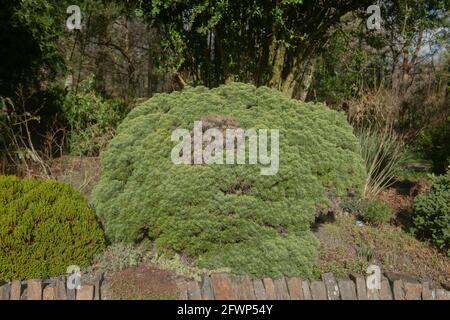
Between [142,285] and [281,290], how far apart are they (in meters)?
1.17

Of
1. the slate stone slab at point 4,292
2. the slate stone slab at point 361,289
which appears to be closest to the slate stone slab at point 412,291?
the slate stone slab at point 361,289

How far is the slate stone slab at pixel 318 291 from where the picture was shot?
325cm

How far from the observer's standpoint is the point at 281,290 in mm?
3236

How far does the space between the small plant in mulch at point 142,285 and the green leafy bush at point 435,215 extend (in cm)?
328

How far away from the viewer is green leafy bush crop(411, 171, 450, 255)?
15.8 ft

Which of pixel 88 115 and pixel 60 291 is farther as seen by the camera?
pixel 88 115

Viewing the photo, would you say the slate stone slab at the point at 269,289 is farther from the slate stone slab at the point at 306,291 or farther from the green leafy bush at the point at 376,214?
the green leafy bush at the point at 376,214

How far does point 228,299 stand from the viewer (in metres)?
3.17

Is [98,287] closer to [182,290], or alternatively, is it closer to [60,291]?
[60,291]

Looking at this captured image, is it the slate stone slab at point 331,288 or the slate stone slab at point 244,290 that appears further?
the slate stone slab at point 331,288

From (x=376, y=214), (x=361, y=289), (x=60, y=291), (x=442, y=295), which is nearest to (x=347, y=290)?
(x=361, y=289)

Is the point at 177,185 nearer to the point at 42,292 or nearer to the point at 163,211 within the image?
the point at 163,211

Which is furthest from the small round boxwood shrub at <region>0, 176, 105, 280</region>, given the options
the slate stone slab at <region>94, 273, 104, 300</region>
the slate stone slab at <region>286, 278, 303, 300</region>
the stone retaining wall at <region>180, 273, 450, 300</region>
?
the slate stone slab at <region>286, 278, 303, 300</region>

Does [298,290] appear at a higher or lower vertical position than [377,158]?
lower
